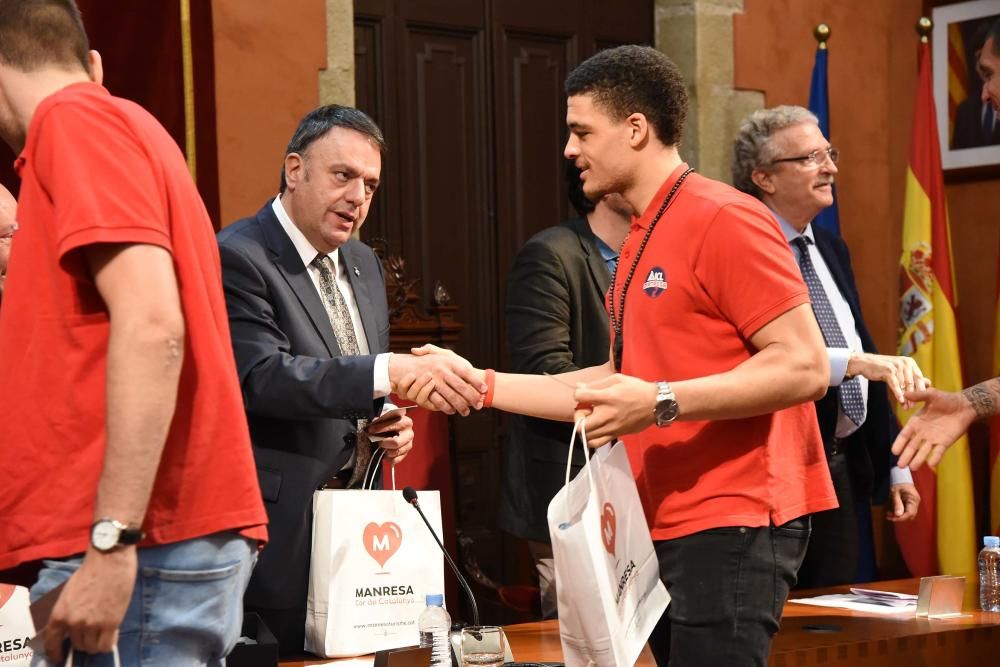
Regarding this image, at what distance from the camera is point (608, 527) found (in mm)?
1860

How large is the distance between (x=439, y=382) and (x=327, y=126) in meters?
0.68

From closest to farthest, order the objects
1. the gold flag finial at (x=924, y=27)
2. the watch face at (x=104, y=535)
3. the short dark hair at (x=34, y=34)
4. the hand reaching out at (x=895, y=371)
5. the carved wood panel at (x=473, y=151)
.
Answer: the watch face at (x=104, y=535) → the short dark hair at (x=34, y=34) → the hand reaching out at (x=895, y=371) → the carved wood panel at (x=473, y=151) → the gold flag finial at (x=924, y=27)

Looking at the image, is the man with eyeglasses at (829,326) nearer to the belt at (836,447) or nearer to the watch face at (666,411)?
the belt at (836,447)

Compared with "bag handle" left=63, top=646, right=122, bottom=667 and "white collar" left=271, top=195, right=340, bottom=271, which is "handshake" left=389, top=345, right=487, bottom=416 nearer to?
"white collar" left=271, top=195, right=340, bottom=271

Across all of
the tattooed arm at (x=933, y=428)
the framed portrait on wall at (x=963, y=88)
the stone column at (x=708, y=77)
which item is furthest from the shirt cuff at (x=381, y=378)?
the framed portrait on wall at (x=963, y=88)

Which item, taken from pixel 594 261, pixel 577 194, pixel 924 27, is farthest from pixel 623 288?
pixel 924 27

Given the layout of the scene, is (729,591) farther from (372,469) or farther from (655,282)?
(372,469)

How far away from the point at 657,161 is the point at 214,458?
938 mm

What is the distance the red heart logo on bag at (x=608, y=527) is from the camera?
1838 millimetres

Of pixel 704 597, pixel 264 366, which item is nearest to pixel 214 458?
pixel 704 597

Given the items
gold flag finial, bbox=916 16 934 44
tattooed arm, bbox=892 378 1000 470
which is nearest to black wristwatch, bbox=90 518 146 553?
tattooed arm, bbox=892 378 1000 470

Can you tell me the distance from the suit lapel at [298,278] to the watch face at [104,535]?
146cm

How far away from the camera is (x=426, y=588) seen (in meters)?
2.72

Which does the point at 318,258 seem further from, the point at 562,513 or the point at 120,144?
the point at 120,144
